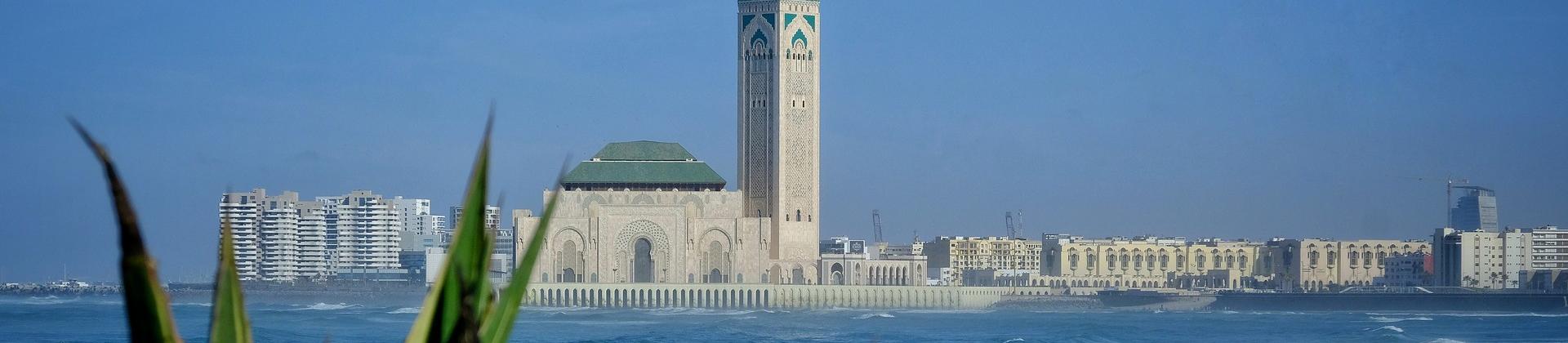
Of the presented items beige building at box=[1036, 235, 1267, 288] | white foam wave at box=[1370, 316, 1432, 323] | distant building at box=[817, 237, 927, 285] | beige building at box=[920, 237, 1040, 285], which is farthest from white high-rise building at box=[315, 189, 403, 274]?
white foam wave at box=[1370, 316, 1432, 323]

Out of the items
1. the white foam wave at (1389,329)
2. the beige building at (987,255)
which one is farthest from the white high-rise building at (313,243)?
the white foam wave at (1389,329)

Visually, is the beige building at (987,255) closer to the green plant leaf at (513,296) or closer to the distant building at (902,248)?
the distant building at (902,248)

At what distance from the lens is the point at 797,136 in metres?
94.6

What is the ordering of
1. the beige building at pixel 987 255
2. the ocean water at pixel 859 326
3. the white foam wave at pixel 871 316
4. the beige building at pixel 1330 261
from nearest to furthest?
the ocean water at pixel 859 326 < the white foam wave at pixel 871 316 < the beige building at pixel 1330 261 < the beige building at pixel 987 255

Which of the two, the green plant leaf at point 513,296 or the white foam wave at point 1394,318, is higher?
the green plant leaf at point 513,296

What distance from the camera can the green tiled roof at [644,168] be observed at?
95.6 m

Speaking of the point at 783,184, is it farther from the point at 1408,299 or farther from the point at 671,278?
the point at 1408,299

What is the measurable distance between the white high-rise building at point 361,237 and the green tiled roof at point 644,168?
66127 millimetres

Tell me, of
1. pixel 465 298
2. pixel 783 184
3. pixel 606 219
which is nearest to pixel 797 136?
pixel 783 184

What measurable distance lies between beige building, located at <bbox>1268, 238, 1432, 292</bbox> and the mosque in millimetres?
42065

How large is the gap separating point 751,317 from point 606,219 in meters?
14.1

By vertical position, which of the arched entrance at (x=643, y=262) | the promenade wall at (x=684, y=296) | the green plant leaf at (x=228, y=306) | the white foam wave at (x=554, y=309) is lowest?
the white foam wave at (x=554, y=309)

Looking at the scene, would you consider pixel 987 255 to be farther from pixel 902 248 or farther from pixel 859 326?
pixel 859 326

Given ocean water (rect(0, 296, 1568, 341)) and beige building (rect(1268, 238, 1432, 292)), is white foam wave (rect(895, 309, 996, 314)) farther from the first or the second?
beige building (rect(1268, 238, 1432, 292))
